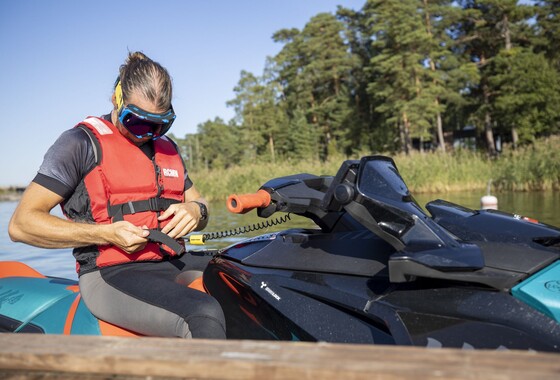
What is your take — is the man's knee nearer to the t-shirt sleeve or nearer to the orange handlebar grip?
the orange handlebar grip

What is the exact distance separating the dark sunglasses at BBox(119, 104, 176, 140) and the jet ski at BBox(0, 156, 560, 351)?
0.60 meters

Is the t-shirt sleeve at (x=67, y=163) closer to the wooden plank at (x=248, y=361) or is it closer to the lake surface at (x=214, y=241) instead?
the wooden plank at (x=248, y=361)

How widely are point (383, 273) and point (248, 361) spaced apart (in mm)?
696

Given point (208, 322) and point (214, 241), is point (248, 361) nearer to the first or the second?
point (208, 322)

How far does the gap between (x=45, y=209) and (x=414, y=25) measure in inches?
1376

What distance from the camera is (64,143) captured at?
223 cm

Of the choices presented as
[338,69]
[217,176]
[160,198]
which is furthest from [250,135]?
[160,198]

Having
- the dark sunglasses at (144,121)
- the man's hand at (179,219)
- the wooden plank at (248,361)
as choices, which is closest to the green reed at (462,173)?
the man's hand at (179,219)

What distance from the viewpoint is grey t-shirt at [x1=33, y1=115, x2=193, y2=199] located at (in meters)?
2.16

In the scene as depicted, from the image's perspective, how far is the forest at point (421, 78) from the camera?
31688mm

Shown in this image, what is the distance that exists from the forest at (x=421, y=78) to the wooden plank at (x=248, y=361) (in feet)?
61.5

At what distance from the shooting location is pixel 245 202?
184 centimetres

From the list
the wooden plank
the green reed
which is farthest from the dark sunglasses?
the green reed

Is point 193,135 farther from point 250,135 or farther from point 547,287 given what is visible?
point 547,287
